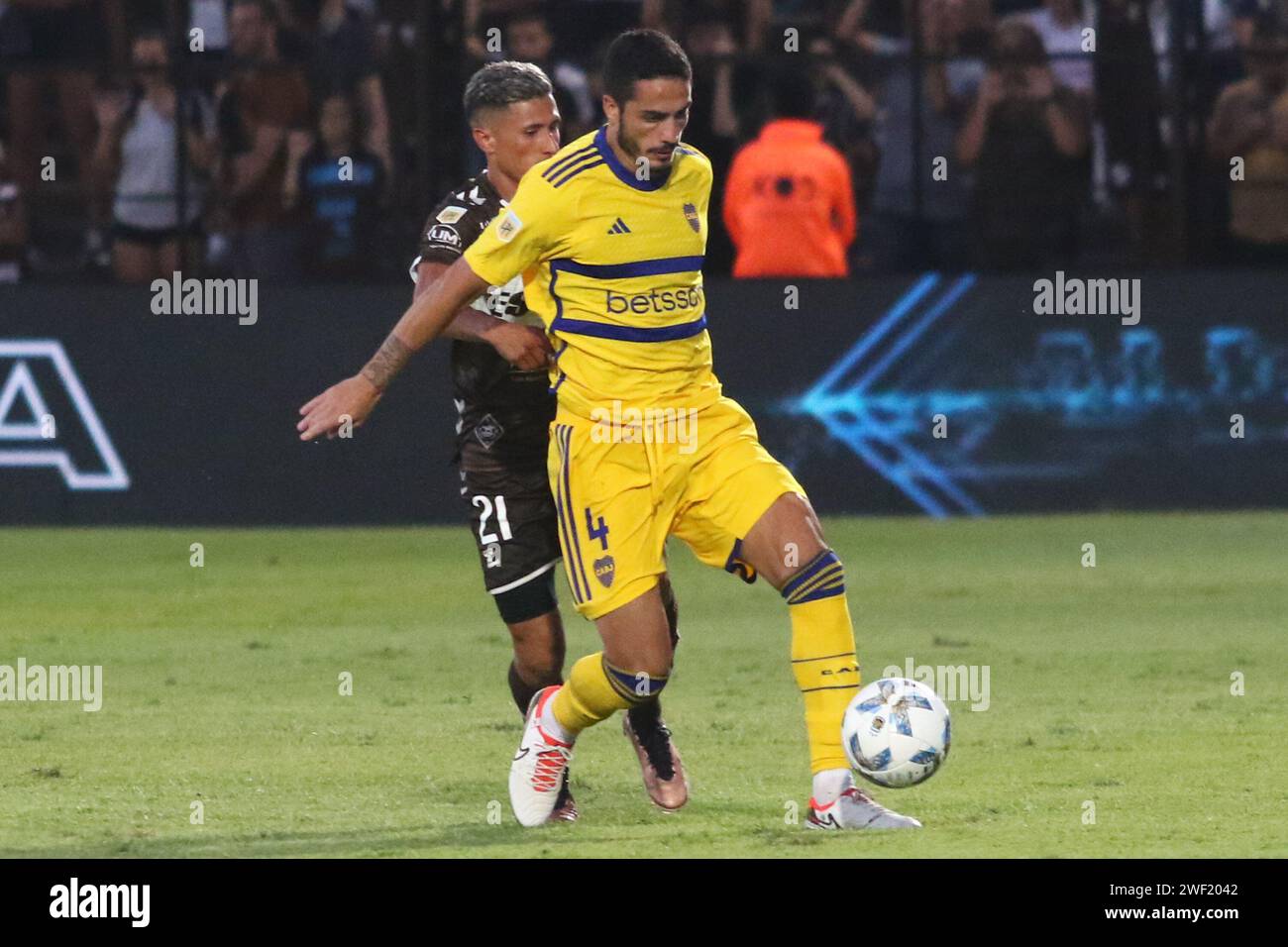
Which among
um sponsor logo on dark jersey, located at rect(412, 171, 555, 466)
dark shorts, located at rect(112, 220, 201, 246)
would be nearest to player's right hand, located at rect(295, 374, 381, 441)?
um sponsor logo on dark jersey, located at rect(412, 171, 555, 466)

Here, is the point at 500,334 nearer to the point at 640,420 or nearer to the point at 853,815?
the point at 640,420

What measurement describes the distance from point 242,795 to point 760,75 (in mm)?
8725

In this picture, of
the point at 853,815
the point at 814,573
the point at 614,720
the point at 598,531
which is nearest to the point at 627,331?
the point at 598,531

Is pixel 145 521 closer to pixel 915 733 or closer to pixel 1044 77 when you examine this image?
pixel 1044 77

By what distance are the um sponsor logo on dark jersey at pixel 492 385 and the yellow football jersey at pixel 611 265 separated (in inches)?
17.0

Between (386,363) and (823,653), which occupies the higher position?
(386,363)

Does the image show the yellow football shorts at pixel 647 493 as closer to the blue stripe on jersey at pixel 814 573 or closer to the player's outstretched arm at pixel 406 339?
the blue stripe on jersey at pixel 814 573

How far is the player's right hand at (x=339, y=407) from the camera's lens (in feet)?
20.5

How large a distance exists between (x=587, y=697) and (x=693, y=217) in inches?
54.7

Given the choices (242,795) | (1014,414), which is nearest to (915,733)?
(242,795)

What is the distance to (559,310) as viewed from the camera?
22.4 ft

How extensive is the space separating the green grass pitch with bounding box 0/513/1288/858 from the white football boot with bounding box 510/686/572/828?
0.07 metres

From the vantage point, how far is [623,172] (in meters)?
6.68

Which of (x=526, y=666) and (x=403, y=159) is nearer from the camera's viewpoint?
(x=526, y=666)
